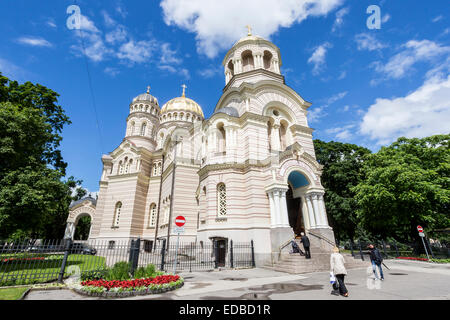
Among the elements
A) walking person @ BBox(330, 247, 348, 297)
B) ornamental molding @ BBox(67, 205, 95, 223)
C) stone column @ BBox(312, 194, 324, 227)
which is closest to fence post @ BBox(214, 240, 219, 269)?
stone column @ BBox(312, 194, 324, 227)

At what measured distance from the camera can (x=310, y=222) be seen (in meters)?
16.3

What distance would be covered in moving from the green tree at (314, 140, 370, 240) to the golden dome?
68.2 ft

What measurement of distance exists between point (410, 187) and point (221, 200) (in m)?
16.5

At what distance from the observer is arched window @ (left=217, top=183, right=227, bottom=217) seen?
16.1m

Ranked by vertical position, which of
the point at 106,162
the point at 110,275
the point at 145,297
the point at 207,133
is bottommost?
the point at 145,297

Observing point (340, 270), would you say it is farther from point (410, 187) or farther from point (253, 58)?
point (253, 58)

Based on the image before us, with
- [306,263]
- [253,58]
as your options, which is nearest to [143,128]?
[253,58]

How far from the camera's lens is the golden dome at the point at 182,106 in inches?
1438

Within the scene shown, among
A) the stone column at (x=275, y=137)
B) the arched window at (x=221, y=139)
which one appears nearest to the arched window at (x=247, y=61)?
the stone column at (x=275, y=137)

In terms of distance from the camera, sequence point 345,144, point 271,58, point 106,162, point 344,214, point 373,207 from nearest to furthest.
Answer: point 373,207 < point 271,58 < point 344,214 < point 345,144 < point 106,162

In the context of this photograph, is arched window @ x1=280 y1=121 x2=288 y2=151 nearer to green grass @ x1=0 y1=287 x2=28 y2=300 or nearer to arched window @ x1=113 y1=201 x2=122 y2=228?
green grass @ x1=0 y1=287 x2=28 y2=300

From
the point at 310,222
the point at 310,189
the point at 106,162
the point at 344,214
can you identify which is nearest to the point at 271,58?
the point at 310,189

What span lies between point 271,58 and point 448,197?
68.6ft

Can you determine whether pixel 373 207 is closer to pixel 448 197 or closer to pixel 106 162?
pixel 448 197
